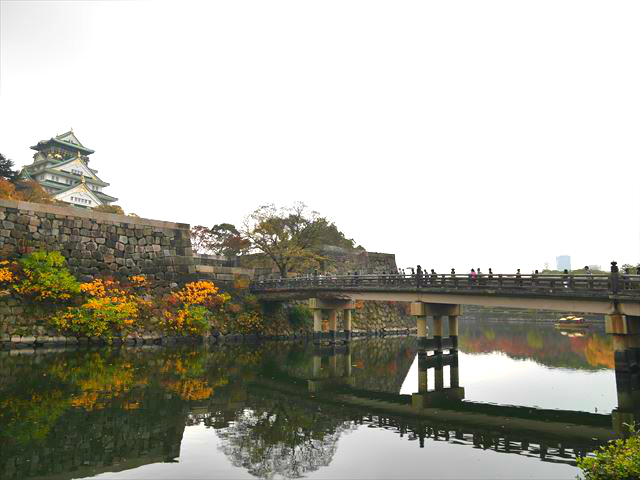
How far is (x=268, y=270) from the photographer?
166ft

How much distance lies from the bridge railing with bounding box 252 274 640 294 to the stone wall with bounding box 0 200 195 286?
9041 mm

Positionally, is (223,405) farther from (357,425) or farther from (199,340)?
(199,340)

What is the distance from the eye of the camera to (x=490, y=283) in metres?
25.5

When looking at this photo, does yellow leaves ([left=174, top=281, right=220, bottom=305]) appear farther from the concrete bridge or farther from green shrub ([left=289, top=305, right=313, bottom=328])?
green shrub ([left=289, top=305, right=313, bottom=328])

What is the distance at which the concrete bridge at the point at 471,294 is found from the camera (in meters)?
20.5

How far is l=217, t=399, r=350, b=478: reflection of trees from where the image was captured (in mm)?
9620

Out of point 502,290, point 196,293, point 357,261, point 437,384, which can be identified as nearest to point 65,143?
point 357,261

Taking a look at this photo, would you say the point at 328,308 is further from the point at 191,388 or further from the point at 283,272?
the point at 191,388

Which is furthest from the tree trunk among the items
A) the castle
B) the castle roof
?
the castle roof

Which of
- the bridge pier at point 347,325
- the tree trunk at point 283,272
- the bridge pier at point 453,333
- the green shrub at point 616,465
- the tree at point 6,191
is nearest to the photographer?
the green shrub at point 616,465

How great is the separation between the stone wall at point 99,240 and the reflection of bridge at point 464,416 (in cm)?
1601

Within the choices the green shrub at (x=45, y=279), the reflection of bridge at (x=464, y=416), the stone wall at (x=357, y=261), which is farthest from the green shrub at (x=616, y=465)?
the stone wall at (x=357, y=261)

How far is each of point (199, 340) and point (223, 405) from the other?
755 inches

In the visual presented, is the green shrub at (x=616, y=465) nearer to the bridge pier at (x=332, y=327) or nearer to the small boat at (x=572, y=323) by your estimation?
the bridge pier at (x=332, y=327)
